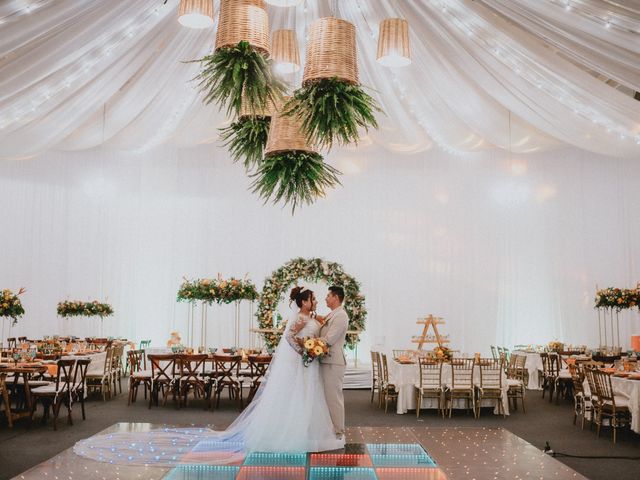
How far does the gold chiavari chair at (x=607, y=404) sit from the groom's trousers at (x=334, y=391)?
3.14 metres

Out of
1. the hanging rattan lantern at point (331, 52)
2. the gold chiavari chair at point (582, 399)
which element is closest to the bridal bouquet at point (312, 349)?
the hanging rattan lantern at point (331, 52)

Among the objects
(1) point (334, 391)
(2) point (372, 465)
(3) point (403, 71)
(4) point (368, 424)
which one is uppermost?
(3) point (403, 71)

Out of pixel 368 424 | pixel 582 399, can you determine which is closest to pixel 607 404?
pixel 582 399

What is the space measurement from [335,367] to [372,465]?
1.06 metres

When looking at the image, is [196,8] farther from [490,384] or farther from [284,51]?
[490,384]

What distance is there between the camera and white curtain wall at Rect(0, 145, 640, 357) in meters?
14.7

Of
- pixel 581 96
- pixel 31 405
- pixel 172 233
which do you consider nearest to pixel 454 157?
pixel 172 233

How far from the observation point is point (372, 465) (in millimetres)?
5641

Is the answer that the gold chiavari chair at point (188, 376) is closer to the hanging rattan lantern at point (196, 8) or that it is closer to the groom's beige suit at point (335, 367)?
the groom's beige suit at point (335, 367)

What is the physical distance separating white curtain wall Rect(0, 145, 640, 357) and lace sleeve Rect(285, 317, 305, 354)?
866 cm

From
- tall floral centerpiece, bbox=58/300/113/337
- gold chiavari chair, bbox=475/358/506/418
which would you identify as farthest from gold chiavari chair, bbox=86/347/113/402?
gold chiavari chair, bbox=475/358/506/418

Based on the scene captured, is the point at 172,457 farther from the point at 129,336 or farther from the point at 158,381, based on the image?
the point at 129,336

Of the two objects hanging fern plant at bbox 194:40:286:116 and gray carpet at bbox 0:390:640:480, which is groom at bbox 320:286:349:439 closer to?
gray carpet at bbox 0:390:640:480

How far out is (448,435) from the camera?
7.20m
